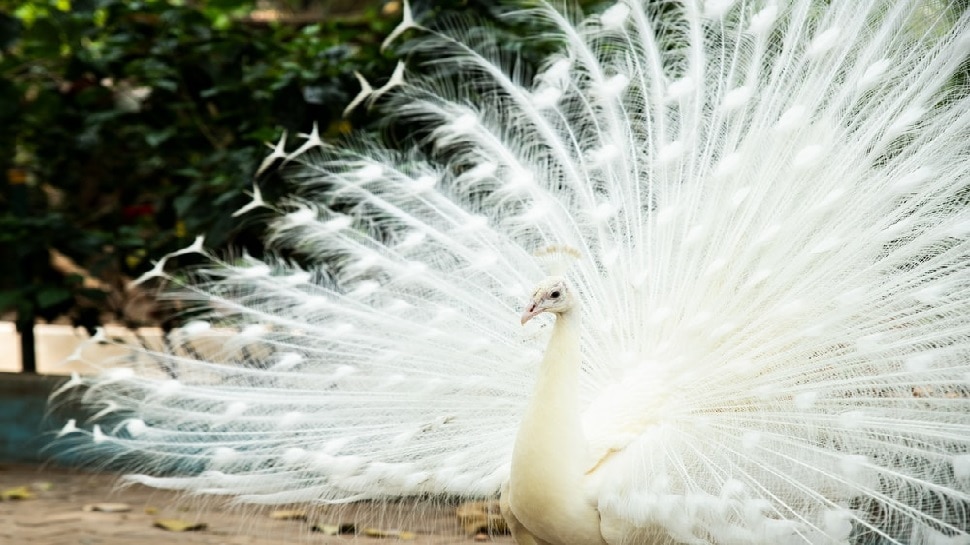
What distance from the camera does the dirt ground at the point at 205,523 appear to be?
164 inches

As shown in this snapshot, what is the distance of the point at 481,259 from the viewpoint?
3.83 metres

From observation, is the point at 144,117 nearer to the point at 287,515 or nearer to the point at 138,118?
the point at 138,118

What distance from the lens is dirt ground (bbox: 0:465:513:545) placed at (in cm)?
418

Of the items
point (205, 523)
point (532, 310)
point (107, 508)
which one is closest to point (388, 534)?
point (205, 523)

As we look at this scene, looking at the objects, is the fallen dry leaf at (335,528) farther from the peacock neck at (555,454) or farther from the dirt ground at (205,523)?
the peacock neck at (555,454)

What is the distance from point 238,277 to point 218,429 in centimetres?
62

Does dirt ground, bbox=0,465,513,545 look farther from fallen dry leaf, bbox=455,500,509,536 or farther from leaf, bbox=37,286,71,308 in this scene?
Result: leaf, bbox=37,286,71,308

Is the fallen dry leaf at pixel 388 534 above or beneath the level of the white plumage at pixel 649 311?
beneath

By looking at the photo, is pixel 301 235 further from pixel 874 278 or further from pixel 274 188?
pixel 874 278

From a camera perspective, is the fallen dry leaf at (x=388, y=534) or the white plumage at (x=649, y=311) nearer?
the white plumage at (x=649, y=311)

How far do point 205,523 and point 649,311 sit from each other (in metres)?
2.08

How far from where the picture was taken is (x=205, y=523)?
4383 mm

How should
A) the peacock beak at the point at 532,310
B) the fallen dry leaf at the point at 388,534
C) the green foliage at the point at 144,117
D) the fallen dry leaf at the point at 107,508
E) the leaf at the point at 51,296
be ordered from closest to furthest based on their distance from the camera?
the peacock beak at the point at 532,310, the fallen dry leaf at the point at 388,534, the fallen dry leaf at the point at 107,508, the green foliage at the point at 144,117, the leaf at the point at 51,296

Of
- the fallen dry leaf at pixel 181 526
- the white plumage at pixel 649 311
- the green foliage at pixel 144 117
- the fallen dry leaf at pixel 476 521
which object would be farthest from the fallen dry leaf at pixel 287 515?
the green foliage at pixel 144 117
